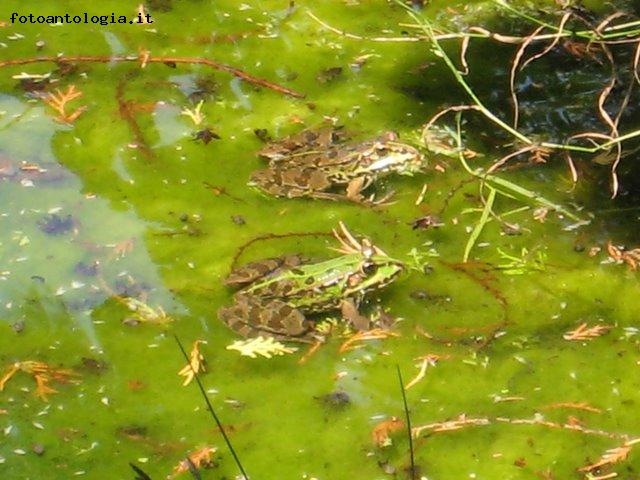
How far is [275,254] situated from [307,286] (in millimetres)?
279

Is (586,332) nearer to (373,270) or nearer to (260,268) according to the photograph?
(373,270)

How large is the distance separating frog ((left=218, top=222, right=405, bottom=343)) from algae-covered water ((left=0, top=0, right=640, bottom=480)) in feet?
0.35

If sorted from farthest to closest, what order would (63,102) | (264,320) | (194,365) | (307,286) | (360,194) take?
(63,102), (360,194), (307,286), (264,320), (194,365)

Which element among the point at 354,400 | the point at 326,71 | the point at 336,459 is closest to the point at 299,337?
the point at 354,400

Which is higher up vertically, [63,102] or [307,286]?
[63,102]

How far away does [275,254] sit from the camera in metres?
4.07

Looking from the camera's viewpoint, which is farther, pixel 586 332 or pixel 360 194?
pixel 360 194

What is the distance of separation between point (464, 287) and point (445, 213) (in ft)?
1.58

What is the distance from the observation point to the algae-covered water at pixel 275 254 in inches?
130

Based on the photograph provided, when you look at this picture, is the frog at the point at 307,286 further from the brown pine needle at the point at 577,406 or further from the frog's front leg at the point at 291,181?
the brown pine needle at the point at 577,406

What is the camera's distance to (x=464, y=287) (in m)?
3.92

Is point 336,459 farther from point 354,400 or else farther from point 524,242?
point 524,242

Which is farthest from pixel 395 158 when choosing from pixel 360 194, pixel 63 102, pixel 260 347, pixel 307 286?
pixel 63 102

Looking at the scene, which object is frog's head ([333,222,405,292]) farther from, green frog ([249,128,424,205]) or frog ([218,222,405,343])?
green frog ([249,128,424,205])
